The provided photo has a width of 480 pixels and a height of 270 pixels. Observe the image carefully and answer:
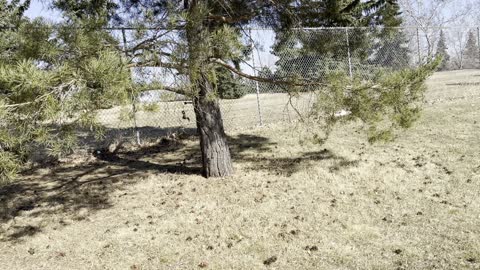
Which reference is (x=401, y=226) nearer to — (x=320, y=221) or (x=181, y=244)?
(x=320, y=221)

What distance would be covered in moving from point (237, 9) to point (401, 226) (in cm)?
346

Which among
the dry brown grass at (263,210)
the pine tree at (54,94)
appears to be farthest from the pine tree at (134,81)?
the dry brown grass at (263,210)

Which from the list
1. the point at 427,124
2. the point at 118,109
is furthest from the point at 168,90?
the point at 427,124

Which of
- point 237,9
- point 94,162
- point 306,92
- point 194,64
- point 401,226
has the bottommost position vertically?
point 401,226

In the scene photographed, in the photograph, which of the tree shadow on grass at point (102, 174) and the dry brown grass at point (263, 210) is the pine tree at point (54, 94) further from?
the tree shadow on grass at point (102, 174)

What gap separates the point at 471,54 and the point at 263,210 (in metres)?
26.9

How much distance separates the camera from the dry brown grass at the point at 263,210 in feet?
12.5

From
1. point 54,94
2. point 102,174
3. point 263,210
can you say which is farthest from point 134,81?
point 102,174

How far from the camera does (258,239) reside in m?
4.13

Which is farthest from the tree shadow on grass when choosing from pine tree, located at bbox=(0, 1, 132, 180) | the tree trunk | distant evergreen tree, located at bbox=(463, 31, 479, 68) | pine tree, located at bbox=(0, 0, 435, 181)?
distant evergreen tree, located at bbox=(463, 31, 479, 68)

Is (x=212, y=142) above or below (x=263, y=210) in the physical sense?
above

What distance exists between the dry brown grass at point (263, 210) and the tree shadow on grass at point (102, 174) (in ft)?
0.07

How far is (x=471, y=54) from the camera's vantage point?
26.8 metres

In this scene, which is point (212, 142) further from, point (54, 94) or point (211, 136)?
point (54, 94)
